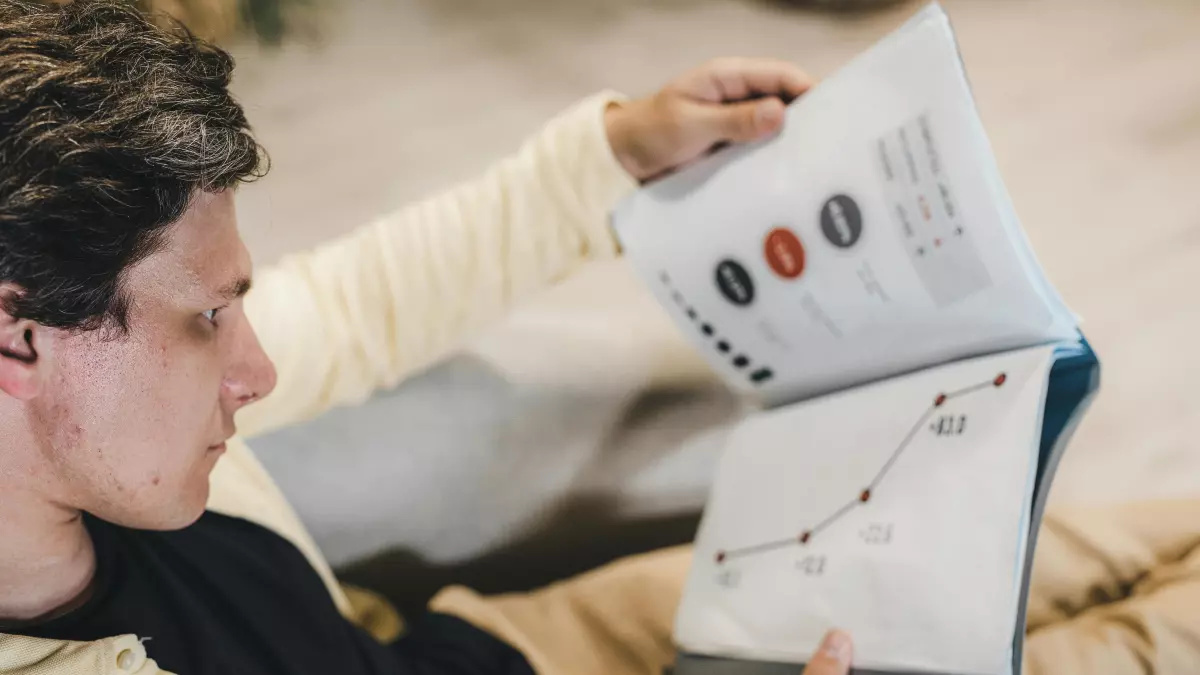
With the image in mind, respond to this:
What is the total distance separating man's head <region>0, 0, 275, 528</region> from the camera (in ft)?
1.29

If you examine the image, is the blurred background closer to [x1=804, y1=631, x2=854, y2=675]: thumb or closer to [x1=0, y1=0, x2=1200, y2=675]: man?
[x1=0, y1=0, x2=1200, y2=675]: man

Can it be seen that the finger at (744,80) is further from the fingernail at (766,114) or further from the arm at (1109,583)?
the arm at (1109,583)

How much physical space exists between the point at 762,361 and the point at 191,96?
427mm

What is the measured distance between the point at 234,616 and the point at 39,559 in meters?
0.15

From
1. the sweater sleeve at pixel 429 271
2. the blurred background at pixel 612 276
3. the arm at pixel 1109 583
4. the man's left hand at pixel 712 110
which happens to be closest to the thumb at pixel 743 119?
the man's left hand at pixel 712 110

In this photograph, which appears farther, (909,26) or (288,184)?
(288,184)

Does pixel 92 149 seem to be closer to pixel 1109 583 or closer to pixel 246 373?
pixel 246 373

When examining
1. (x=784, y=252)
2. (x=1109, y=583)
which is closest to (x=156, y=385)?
(x=784, y=252)

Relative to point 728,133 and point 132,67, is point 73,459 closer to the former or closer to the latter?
point 132,67

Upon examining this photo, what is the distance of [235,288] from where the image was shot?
0.48 meters

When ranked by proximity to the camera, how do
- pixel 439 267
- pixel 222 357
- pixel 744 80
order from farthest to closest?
pixel 439 267
pixel 744 80
pixel 222 357

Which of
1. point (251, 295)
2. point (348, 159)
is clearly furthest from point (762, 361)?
point (348, 159)

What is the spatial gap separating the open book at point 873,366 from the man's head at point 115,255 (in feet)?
1.02

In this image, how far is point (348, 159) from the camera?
957 mm
